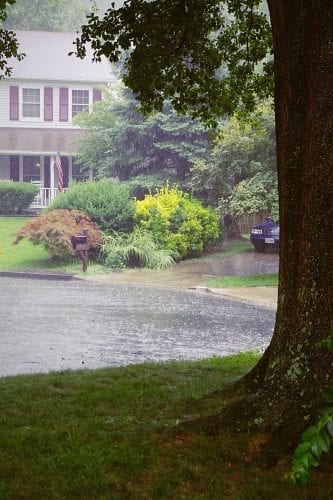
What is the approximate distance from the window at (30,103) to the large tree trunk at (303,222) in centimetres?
3857

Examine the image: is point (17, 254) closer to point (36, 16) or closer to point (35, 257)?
point (35, 257)

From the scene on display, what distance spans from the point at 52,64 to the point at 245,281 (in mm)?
25301

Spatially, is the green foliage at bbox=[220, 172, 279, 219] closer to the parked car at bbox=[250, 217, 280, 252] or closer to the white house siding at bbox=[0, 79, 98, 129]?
the parked car at bbox=[250, 217, 280, 252]

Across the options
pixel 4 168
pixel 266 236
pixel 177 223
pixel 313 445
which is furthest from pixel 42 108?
pixel 313 445

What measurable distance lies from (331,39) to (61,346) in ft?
27.5

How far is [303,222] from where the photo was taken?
5.63 meters

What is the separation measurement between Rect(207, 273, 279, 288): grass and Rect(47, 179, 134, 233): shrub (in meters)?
6.08

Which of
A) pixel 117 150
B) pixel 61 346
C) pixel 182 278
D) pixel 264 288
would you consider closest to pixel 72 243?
pixel 182 278

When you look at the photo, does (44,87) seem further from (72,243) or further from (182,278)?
(182,278)

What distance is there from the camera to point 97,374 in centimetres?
902

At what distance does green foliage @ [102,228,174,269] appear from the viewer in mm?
26844

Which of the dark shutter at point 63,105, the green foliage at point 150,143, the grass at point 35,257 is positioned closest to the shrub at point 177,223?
the grass at point 35,257

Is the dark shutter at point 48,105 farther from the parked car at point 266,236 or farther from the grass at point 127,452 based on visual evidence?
the grass at point 127,452

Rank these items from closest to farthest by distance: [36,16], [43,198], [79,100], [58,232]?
[58,232]
[43,198]
[79,100]
[36,16]
